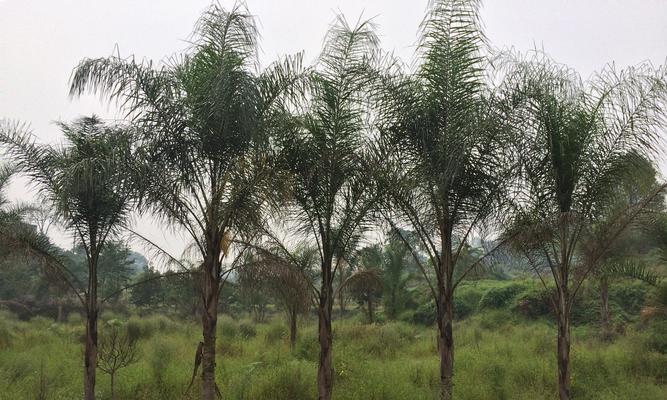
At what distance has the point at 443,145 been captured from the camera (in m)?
6.96

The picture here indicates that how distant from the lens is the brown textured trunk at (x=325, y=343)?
302 inches

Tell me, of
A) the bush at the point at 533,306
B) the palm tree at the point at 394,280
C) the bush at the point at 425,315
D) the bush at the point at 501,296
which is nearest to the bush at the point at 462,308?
the bush at the point at 501,296

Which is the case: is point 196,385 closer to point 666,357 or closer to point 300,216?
point 300,216

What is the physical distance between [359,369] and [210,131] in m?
7.43

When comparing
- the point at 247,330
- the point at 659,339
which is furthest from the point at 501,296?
the point at 247,330

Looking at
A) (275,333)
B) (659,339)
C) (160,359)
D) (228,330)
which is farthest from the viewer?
(228,330)

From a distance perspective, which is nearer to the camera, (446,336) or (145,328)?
(446,336)

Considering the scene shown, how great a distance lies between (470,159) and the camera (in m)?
7.12

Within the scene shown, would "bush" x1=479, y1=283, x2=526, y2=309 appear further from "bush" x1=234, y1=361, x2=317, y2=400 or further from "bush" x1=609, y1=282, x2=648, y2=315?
"bush" x1=234, y1=361, x2=317, y2=400

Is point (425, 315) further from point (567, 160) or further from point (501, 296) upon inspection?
point (567, 160)

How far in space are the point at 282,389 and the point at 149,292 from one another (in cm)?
2699

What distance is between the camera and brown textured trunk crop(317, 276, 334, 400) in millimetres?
7660

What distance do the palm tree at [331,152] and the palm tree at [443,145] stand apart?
42cm

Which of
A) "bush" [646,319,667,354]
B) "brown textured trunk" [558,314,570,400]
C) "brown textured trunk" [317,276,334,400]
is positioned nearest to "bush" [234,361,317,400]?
"brown textured trunk" [317,276,334,400]
